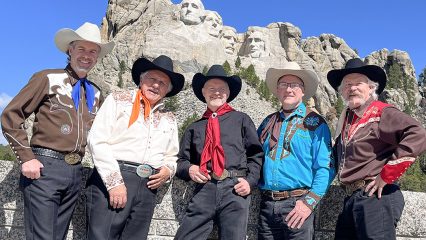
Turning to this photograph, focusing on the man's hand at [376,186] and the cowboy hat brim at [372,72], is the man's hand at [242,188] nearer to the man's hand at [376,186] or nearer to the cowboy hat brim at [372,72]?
the man's hand at [376,186]

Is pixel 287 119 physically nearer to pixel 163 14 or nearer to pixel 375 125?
pixel 375 125

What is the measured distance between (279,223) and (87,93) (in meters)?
2.17

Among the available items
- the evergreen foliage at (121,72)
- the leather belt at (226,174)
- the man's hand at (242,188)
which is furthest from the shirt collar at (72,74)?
the evergreen foliage at (121,72)

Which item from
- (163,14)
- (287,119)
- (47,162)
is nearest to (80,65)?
(47,162)

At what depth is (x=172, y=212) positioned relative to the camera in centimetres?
435

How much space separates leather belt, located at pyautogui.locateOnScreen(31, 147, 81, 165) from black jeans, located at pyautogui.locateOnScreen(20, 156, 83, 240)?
27mm

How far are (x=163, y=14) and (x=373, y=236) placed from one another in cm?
6743

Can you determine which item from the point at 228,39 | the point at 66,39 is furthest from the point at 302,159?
the point at 228,39

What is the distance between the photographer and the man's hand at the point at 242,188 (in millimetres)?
3949

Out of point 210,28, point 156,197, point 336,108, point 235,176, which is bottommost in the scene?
point 156,197

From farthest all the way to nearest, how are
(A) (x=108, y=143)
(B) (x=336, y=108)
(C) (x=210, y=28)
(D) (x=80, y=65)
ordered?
1. (B) (x=336, y=108)
2. (C) (x=210, y=28)
3. (D) (x=80, y=65)
4. (A) (x=108, y=143)

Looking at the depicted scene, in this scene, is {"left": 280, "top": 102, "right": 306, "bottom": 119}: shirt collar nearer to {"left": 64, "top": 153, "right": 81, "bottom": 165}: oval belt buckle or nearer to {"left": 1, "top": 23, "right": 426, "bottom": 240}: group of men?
{"left": 1, "top": 23, "right": 426, "bottom": 240}: group of men

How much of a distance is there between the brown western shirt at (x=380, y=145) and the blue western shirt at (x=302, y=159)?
0.18 meters

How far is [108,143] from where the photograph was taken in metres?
3.81
